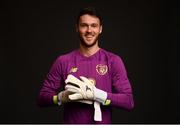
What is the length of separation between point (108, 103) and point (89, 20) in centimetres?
37

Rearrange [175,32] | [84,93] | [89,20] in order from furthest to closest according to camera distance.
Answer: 1. [175,32]
2. [89,20]
3. [84,93]

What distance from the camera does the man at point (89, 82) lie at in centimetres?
203

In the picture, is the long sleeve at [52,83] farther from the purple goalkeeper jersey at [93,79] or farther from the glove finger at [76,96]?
the glove finger at [76,96]

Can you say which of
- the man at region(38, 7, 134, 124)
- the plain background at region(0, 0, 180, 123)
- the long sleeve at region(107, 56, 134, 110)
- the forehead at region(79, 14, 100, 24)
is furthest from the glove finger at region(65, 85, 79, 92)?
the plain background at region(0, 0, 180, 123)

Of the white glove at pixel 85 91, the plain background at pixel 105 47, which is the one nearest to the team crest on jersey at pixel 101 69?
the white glove at pixel 85 91

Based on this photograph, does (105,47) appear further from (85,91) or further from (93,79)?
(85,91)

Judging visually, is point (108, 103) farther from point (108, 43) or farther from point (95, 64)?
point (108, 43)

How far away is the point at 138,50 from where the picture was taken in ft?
11.0

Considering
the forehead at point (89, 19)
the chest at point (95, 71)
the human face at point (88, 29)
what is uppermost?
the forehead at point (89, 19)

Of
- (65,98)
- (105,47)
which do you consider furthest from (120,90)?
(105,47)

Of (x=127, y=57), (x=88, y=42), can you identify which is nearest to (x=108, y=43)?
(x=127, y=57)

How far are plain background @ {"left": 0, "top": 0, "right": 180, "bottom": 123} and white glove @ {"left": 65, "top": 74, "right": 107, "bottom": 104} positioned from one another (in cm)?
134

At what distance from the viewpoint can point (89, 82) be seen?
2033 millimetres

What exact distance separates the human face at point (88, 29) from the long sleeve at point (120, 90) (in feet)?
0.43
